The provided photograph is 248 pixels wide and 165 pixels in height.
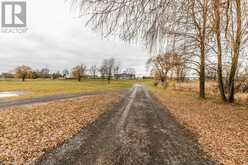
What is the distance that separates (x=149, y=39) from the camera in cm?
412

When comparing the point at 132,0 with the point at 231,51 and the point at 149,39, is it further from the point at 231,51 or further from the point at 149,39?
the point at 231,51

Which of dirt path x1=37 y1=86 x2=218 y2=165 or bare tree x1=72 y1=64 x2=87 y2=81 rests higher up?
bare tree x1=72 y1=64 x2=87 y2=81

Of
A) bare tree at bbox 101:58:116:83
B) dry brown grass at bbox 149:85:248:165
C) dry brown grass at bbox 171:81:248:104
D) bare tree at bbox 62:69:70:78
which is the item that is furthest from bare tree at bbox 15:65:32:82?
dry brown grass at bbox 149:85:248:165

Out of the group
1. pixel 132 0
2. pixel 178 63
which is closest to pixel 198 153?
pixel 132 0

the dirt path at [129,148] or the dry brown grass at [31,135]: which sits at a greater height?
the dirt path at [129,148]

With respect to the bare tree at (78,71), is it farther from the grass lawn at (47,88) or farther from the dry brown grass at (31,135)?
the dry brown grass at (31,135)

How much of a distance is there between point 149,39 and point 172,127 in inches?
171

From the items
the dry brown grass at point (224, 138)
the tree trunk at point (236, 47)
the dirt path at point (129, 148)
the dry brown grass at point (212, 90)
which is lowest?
the dry brown grass at point (224, 138)

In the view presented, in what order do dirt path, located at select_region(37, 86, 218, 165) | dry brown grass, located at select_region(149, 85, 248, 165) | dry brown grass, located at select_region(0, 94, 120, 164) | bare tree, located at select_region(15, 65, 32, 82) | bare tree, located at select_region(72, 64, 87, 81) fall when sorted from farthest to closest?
bare tree, located at select_region(72, 64, 87, 81), bare tree, located at select_region(15, 65, 32, 82), dry brown grass, located at select_region(149, 85, 248, 165), dry brown grass, located at select_region(0, 94, 120, 164), dirt path, located at select_region(37, 86, 218, 165)

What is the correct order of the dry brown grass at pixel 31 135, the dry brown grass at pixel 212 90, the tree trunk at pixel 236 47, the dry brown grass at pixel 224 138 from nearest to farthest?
the dry brown grass at pixel 31 135 → the dry brown grass at pixel 224 138 → the tree trunk at pixel 236 47 → the dry brown grass at pixel 212 90

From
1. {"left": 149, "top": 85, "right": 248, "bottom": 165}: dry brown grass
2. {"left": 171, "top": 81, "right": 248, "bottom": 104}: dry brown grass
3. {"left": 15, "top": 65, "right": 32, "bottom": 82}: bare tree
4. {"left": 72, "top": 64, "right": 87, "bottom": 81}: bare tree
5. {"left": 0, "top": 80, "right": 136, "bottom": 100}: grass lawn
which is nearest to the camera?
{"left": 149, "top": 85, "right": 248, "bottom": 165}: dry brown grass

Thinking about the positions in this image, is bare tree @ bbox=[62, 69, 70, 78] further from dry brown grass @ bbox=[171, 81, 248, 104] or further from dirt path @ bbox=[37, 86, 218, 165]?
dirt path @ bbox=[37, 86, 218, 165]

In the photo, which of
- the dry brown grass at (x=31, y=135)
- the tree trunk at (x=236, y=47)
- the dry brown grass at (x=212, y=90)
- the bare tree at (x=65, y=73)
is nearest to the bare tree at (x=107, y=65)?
the bare tree at (x=65, y=73)

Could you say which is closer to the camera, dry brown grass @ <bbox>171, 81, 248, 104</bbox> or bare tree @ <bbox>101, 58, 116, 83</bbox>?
dry brown grass @ <bbox>171, 81, 248, 104</bbox>
